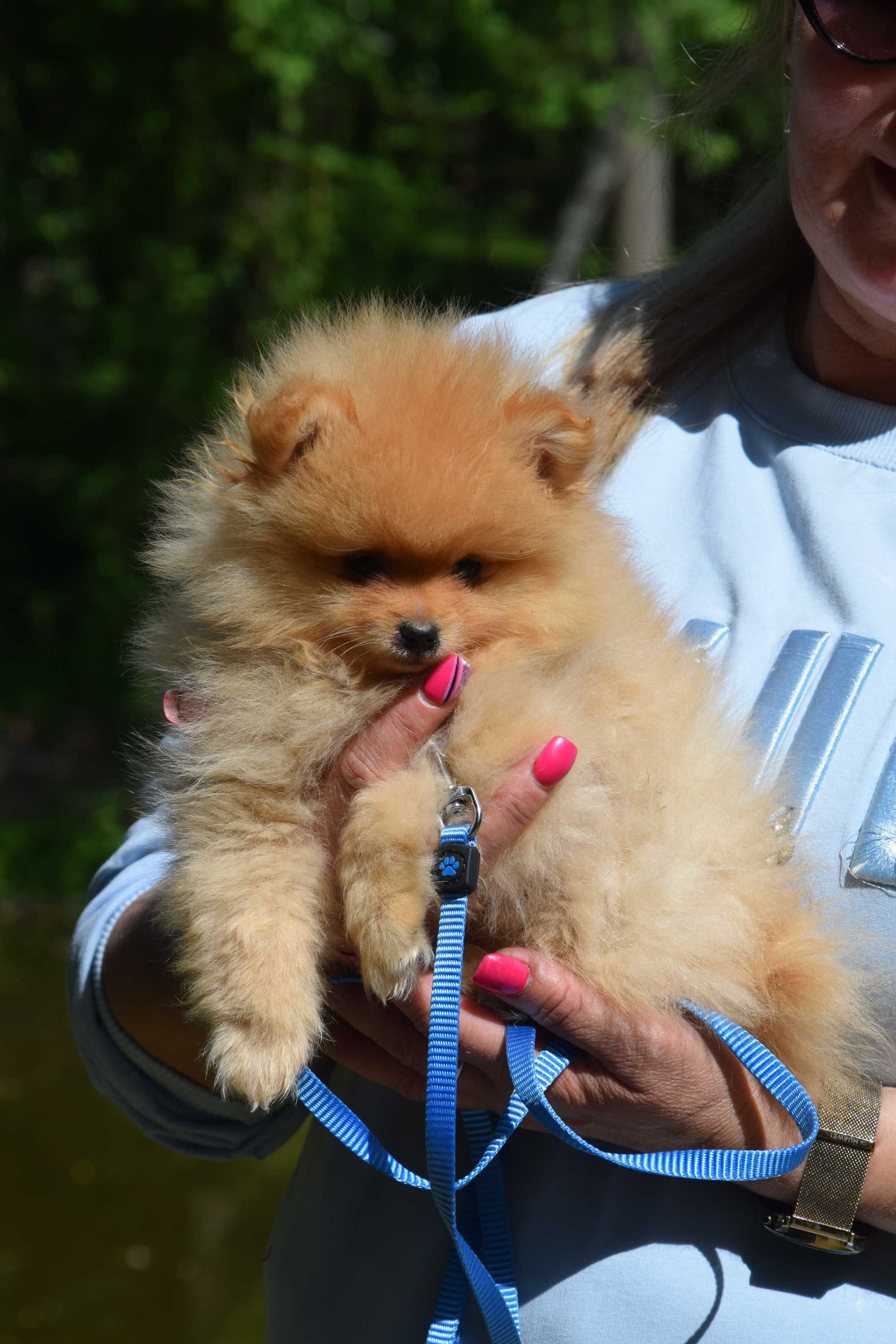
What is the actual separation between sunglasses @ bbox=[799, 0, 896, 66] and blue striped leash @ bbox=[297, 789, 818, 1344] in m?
Result: 1.32

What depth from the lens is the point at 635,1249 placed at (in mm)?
1589

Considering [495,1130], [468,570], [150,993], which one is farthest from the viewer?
[150,993]

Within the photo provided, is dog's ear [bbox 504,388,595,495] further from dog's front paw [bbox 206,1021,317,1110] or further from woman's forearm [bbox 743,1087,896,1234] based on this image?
woman's forearm [bbox 743,1087,896,1234]

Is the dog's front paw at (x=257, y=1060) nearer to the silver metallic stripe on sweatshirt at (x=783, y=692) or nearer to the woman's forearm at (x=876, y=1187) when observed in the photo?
the woman's forearm at (x=876, y=1187)

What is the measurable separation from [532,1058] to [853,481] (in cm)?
106

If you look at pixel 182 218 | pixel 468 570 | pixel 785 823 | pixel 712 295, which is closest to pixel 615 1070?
pixel 785 823

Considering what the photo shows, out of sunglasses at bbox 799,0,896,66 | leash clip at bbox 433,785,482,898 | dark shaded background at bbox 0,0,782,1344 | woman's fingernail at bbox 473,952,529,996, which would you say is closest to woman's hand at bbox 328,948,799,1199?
woman's fingernail at bbox 473,952,529,996

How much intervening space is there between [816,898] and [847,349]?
98 cm

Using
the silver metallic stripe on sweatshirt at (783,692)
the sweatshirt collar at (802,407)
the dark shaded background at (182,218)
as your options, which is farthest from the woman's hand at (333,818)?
the dark shaded background at (182,218)

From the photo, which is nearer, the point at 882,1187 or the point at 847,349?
the point at 882,1187

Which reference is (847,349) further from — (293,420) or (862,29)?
(293,420)

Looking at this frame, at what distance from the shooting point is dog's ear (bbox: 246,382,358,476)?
1685 mm

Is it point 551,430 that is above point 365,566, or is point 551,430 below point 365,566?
above

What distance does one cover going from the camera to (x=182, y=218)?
9.31 m
